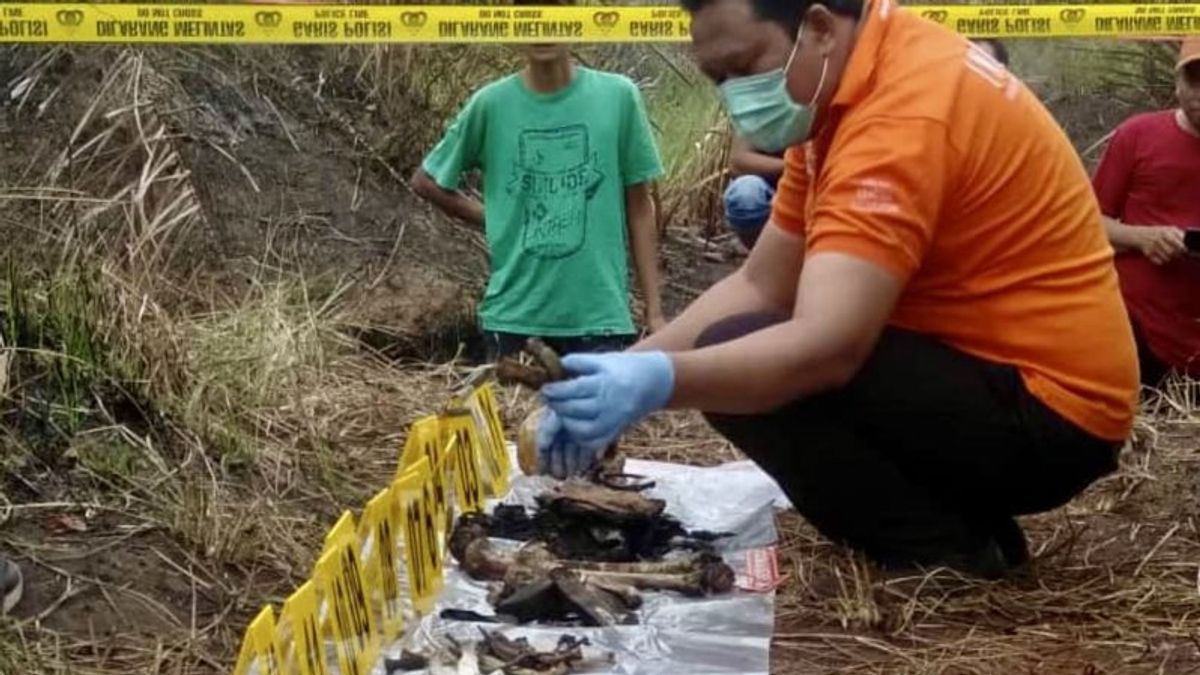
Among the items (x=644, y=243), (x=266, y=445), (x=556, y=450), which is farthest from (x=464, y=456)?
(x=644, y=243)

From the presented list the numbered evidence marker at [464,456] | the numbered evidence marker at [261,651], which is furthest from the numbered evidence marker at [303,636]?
the numbered evidence marker at [464,456]

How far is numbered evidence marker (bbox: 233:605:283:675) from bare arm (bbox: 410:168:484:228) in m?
2.72

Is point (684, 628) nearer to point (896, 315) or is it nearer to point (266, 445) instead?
point (896, 315)

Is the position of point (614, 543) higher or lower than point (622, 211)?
lower

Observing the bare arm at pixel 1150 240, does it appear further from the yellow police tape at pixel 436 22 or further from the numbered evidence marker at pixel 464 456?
the numbered evidence marker at pixel 464 456

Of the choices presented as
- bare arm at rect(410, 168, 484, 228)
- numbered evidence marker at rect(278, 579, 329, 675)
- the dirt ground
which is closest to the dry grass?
the dirt ground

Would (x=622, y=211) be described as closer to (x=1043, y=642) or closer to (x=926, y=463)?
(x=926, y=463)

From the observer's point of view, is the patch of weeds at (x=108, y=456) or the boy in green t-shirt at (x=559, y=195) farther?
the boy in green t-shirt at (x=559, y=195)

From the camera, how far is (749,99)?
3.07 metres

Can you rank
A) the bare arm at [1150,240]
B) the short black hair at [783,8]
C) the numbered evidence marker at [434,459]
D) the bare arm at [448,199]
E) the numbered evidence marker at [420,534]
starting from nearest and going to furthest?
1. the short black hair at [783,8]
2. the numbered evidence marker at [420,534]
3. the numbered evidence marker at [434,459]
4. the bare arm at [1150,240]
5. the bare arm at [448,199]

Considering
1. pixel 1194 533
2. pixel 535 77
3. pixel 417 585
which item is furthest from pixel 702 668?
pixel 535 77

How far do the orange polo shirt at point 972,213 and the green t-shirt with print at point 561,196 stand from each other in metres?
1.59

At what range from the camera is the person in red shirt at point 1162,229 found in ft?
16.8

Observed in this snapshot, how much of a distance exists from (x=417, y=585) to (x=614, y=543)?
455mm
